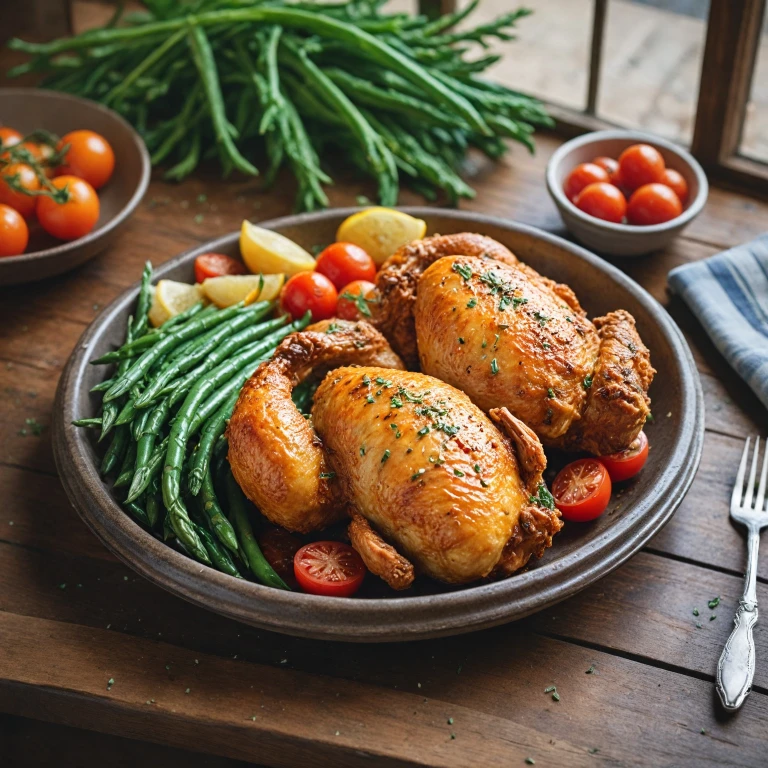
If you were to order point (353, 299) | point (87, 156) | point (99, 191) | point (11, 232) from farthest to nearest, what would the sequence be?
point (99, 191) → point (87, 156) → point (11, 232) → point (353, 299)

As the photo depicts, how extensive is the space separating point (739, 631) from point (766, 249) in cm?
173

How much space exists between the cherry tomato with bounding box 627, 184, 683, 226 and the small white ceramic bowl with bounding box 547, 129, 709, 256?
2.0 inches

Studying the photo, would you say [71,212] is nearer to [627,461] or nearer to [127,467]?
[127,467]

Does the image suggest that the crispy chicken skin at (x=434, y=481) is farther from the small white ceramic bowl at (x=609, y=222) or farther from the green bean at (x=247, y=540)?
the small white ceramic bowl at (x=609, y=222)

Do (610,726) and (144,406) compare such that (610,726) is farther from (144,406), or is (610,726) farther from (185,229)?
(185,229)

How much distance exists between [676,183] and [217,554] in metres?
2.49

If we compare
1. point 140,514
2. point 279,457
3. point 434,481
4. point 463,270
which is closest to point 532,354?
point 463,270

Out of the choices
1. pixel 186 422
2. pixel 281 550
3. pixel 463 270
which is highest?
pixel 463 270

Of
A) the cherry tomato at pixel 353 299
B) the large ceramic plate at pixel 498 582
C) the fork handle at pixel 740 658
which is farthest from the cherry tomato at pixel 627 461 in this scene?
the cherry tomato at pixel 353 299

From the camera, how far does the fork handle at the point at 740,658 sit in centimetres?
221

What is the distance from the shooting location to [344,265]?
323cm

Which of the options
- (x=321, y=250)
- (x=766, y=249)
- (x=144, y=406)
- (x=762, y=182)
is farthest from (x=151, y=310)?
(x=762, y=182)

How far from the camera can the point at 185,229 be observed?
3.99 m

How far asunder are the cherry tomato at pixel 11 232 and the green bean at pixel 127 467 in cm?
130
